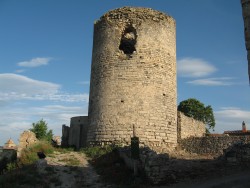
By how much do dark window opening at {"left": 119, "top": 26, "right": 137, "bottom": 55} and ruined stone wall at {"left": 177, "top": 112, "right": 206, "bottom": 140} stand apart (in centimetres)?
512

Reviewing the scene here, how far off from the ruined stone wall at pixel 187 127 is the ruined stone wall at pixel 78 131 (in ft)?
20.0

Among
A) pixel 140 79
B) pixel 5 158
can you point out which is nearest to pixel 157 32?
pixel 140 79

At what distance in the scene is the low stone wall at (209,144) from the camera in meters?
17.1

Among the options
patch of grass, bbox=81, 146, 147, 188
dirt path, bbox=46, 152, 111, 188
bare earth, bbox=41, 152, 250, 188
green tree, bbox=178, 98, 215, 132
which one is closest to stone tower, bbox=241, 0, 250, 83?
bare earth, bbox=41, 152, 250, 188

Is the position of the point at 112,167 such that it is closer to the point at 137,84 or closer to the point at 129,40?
the point at 137,84

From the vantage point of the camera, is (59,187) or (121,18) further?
(121,18)

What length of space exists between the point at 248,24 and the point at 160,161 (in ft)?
19.7

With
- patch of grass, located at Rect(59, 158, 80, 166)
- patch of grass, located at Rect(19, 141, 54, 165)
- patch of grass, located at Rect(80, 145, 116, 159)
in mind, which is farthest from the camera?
patch of grass, located at Rect(80, 145, 116, 159)

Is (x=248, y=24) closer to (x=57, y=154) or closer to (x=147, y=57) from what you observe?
(x=147, y=57)

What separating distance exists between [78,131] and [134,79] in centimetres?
656

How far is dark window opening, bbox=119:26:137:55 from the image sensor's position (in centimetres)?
1733

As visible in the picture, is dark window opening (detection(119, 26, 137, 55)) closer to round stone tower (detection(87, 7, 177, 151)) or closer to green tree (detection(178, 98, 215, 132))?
round stone tower (detection(87, 7, 177, 151))

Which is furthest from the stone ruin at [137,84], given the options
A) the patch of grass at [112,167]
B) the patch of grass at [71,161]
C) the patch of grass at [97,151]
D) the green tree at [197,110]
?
the green tree at [197,110]

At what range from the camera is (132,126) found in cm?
1577
